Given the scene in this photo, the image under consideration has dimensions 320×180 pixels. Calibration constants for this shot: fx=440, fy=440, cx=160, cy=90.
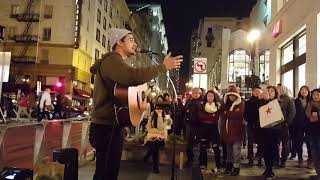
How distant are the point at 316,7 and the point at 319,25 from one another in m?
0.63

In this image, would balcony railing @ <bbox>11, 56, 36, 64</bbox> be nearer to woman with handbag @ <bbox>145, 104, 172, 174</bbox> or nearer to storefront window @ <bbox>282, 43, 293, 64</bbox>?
storefront window @ <bbox>282, 43, 293, 64</bbox>

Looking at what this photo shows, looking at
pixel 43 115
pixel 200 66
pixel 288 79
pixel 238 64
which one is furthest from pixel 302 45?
pixel 238 64

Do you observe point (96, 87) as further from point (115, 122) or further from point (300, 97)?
point (300, 97)

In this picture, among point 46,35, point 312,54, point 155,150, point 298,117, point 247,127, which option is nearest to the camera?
point 155,150

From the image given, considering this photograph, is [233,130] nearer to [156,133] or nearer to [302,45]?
[156,133]

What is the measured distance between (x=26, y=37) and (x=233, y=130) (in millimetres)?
43981

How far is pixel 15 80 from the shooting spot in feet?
161

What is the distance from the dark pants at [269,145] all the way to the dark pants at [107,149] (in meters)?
5.84

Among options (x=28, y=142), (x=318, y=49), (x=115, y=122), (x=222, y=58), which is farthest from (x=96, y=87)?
(x=222, y=58)

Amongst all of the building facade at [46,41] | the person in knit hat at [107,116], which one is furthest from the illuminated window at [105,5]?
the person in knit hat at [107,116]

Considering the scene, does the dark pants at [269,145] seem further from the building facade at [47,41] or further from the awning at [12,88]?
the building facade at [47,41]

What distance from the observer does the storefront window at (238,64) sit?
51.1 metres

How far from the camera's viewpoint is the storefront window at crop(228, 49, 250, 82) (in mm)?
51062

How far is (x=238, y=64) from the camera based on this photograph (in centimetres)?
5175
